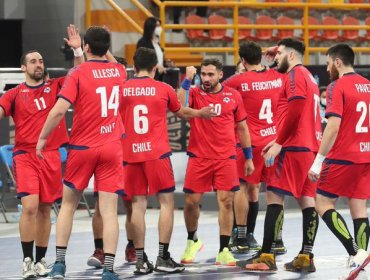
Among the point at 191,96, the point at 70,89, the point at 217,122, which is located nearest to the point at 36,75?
the point at 70,89

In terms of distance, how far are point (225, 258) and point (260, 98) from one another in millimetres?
2059

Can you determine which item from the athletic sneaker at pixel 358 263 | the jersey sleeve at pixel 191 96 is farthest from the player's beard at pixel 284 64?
the athletic sneaker at pixel 358 263

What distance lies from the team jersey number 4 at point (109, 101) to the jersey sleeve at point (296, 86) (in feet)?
5.41

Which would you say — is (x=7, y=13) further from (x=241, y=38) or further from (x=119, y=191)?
(x=119, y=191)

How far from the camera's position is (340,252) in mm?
12328

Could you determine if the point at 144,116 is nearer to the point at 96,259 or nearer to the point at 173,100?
the point at 173,100

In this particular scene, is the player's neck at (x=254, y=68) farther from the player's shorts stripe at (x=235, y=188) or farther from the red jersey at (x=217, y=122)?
the player's shorts stripe at (x=235, y=188)

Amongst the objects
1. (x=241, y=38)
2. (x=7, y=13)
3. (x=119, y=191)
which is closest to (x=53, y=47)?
(x=7, y=13)

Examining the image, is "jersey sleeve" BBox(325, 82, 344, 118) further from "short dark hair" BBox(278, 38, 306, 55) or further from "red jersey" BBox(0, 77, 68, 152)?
"red jersey" BBox(0, 77, 68, 152)

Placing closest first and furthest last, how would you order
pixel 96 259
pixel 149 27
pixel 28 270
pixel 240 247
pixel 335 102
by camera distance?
pixel 335 102 < pixel 28 270 < pixel 96 259 < pixel 240 247 < pixel 149 27

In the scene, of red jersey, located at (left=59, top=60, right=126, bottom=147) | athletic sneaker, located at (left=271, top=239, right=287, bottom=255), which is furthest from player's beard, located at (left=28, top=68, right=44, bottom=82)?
athletic sneaker, located at (left=271, top=239, right=287, bottom=255)

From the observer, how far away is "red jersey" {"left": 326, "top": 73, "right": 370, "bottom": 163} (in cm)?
992

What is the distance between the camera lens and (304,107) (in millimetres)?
10758

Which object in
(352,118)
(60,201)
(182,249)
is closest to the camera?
(352,118)
